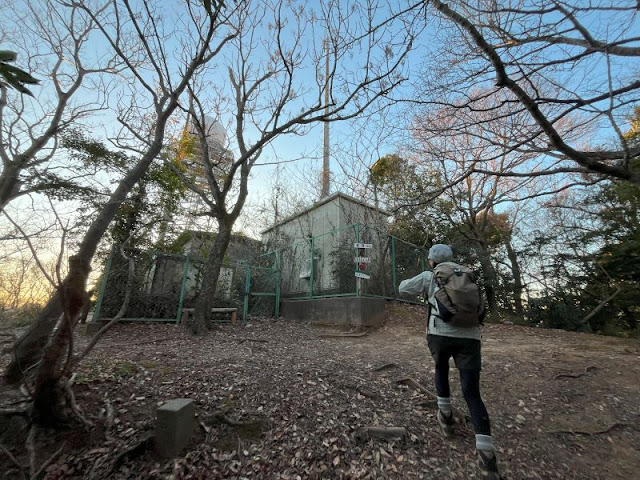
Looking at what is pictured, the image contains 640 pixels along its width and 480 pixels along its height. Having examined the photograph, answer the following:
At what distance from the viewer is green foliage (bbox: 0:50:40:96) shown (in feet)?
5.35

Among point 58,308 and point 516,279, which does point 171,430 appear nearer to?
point 58,308

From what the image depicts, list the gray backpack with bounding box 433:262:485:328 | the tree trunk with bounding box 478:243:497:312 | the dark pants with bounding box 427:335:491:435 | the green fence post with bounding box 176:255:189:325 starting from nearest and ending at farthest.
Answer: the dark pants with bounding box 427:335:491:435 < the gray backpack with bounding box 433:262:485:328 < the green fence post with bounding box 176:255:189:325 < the tree trunk with bounding box 478:243:497:312

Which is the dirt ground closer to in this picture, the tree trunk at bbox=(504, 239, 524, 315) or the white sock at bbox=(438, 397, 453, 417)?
the white sock at bbox=(438, 397, 453, 417)

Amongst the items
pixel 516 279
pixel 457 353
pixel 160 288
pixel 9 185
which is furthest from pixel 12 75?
pixel 516 279

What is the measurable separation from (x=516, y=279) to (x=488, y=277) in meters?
1.16

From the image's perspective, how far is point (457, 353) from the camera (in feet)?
8.16

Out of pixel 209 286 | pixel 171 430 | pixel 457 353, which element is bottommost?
pixel 171 430

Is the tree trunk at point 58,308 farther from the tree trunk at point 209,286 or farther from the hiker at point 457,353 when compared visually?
the tree trunk at point 209,286

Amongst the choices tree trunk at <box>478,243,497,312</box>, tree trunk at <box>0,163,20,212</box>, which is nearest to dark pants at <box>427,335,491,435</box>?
tree trunk at <box>0,163,20,212</box>

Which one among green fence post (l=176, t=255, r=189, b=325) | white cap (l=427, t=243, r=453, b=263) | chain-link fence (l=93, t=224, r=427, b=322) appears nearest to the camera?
white cap (l=427, t=243, r=453, b=263)

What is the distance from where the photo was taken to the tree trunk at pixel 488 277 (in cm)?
1002

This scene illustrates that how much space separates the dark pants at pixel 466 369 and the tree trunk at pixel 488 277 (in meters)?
8.67

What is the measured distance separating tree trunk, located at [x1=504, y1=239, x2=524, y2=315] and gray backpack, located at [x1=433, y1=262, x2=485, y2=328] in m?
9.12

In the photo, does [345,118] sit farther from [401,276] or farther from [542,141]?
[401,276]
